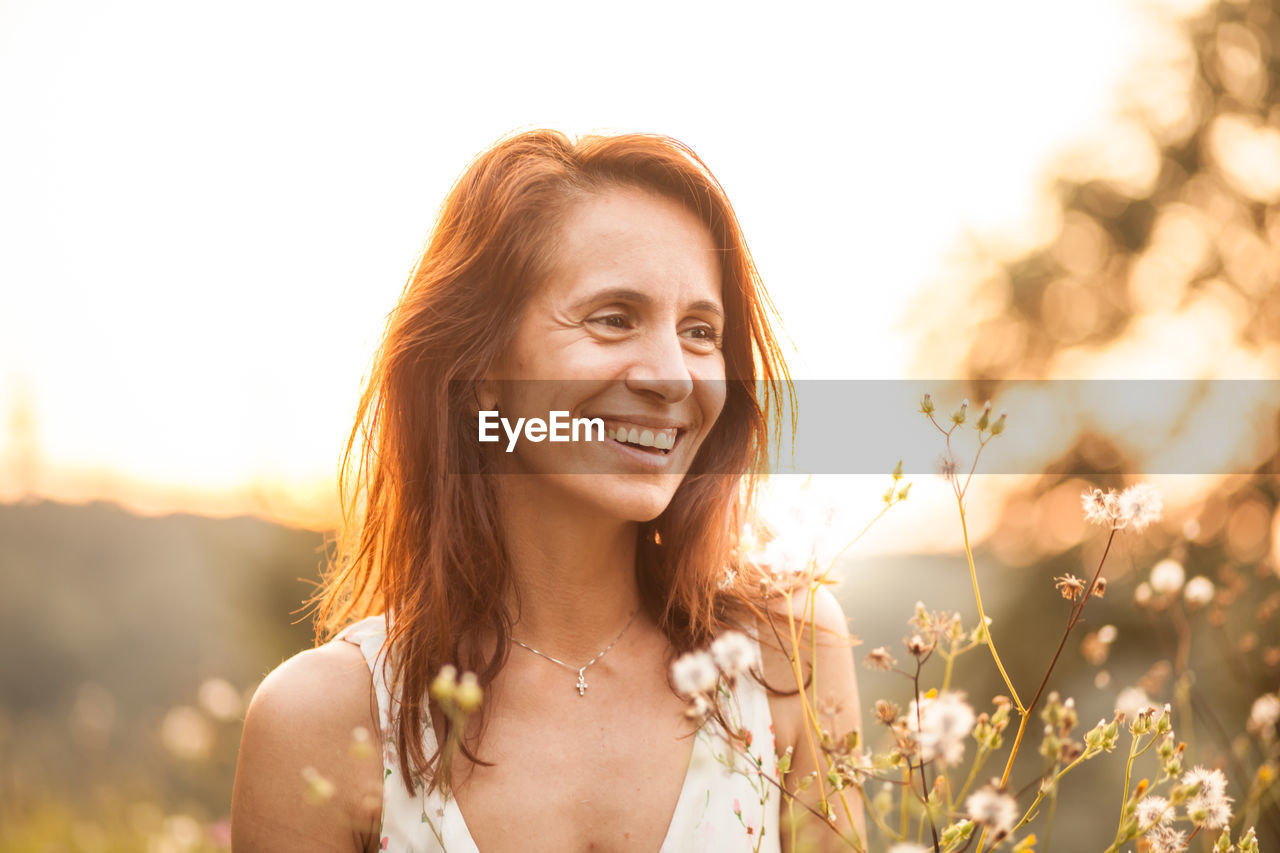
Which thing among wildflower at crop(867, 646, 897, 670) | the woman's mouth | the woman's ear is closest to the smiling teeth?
the woman's mouth

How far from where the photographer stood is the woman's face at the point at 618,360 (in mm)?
1908

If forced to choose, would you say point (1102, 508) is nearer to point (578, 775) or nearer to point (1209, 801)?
point (1209, 801)

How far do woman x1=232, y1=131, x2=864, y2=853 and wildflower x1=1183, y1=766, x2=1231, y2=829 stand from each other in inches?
33.4

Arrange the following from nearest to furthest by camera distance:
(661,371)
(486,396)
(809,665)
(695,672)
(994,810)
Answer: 1. (994,810)
2. (695,672)
3. (661,371)
4. (486,396)
5. (809,665)

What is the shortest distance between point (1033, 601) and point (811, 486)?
4619 mm

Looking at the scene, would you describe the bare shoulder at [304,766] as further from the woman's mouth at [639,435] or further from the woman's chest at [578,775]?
the woman's mouth at [639,435]

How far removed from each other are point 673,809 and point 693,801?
4 cm

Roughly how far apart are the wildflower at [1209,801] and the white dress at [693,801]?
0.88 m

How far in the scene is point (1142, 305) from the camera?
5.21 m

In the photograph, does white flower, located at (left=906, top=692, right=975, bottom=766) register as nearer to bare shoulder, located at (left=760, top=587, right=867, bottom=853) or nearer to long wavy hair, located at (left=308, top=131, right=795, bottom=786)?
long wavy hair, located at (left=308, top=131, right=795, bottom=786)

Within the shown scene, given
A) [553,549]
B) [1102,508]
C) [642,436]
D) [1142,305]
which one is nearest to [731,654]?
[1102,508]

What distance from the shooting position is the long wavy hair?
205 centimetres

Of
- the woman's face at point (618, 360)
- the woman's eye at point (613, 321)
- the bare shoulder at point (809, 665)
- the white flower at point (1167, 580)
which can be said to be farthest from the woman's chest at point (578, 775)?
the white flower at point (1167, 580)

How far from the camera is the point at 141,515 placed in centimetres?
530
